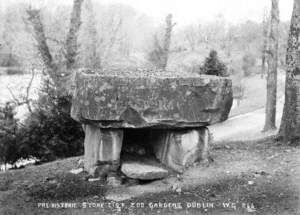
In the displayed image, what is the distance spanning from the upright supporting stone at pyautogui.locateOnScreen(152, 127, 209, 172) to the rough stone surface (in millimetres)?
250

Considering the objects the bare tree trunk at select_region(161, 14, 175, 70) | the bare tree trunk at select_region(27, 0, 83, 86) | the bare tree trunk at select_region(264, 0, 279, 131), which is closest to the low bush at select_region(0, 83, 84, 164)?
the bare tree trunk at select_region(264, 0, 279, 131)

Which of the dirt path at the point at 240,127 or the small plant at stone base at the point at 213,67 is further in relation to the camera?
the small plant at stone base at the point at 213,67

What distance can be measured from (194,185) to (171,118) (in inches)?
39.9

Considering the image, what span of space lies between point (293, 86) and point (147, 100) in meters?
Answer: 3.00

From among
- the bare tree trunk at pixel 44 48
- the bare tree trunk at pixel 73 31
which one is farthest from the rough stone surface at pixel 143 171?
the bare tree trunk at pixel 44 48

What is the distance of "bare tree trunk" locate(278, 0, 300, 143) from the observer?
7.34 m

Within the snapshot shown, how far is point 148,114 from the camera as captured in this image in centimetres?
595

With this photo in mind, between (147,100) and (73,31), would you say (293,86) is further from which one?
(73,31)

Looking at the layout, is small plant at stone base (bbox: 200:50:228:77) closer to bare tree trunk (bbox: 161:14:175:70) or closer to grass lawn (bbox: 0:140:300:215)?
bare tree trunk (bbox: 161:14:175:70)

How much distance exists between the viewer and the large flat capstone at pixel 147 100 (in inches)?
228

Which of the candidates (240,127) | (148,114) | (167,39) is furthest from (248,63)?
(148,114)

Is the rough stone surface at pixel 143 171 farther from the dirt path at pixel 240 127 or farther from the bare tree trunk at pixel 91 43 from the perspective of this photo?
the bare tree trunk at pixel 91 43

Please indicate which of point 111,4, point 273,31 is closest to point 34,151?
point 273,31

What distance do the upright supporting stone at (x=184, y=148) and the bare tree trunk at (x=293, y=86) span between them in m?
1.85
